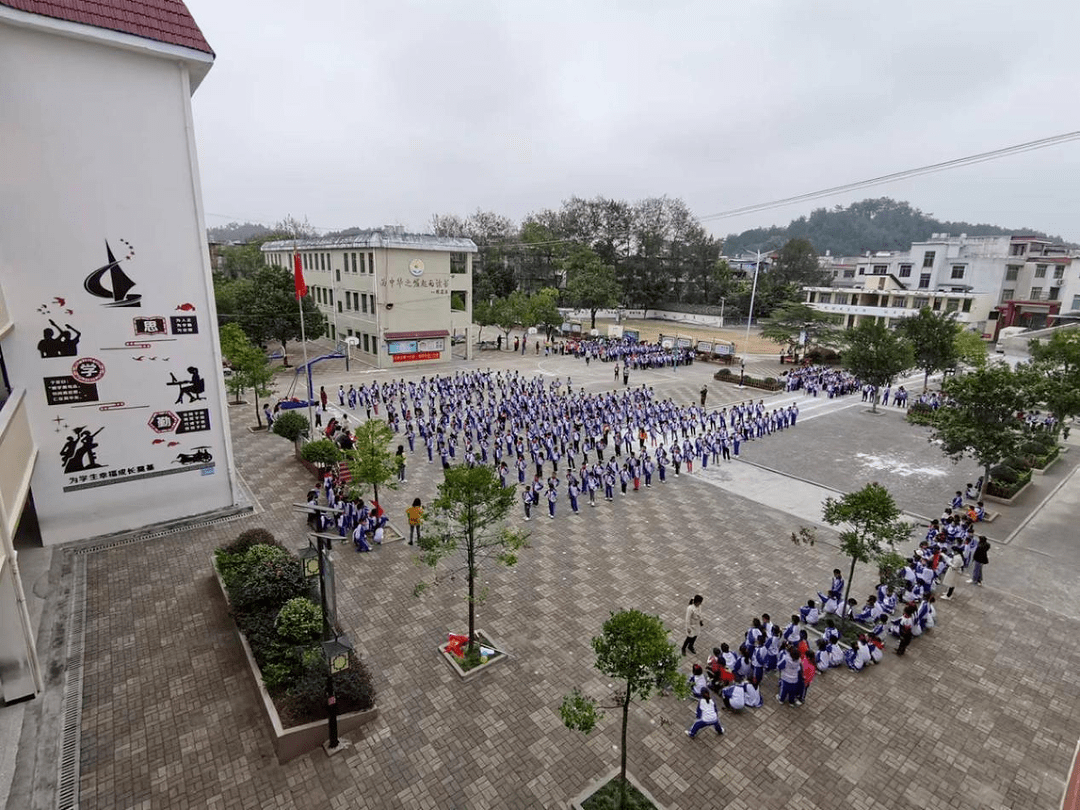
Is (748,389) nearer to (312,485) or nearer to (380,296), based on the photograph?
(380,296)

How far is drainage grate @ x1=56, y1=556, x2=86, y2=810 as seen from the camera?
697 centimetres

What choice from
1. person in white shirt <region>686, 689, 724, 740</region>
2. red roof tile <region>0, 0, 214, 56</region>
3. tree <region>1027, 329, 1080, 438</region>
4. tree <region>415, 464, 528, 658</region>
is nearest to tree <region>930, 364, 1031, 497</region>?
tree <region>1027, 329, 1080, 438</region>

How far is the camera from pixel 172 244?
1282cm

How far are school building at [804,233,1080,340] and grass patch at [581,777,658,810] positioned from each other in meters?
53.5

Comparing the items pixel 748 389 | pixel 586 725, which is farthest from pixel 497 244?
pixel 586 725

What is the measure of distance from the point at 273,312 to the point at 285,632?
28.9 metres

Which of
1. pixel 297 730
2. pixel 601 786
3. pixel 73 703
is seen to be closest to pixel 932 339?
pixel 601 786

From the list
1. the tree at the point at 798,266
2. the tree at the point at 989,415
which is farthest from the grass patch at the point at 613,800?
the tree at the point at 798,266

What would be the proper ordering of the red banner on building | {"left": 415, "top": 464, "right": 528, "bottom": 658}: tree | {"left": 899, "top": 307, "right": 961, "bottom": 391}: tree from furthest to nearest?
1. the red banner on building
2. {"left": 899, "top": 307, "right": 961, "bottom": 391}: tree
3. {"left": 415, "top": 464, "right": 528, "bottom": 658}: tree

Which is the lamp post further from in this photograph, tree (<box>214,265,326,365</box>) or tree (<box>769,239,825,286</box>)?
tree (<box>769,239,825,286</box>)

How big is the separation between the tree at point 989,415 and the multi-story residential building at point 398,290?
2801 cm

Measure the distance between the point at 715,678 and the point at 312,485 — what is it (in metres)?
12.5

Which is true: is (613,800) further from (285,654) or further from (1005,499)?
(1005,499)

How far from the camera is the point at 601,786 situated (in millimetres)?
7066
